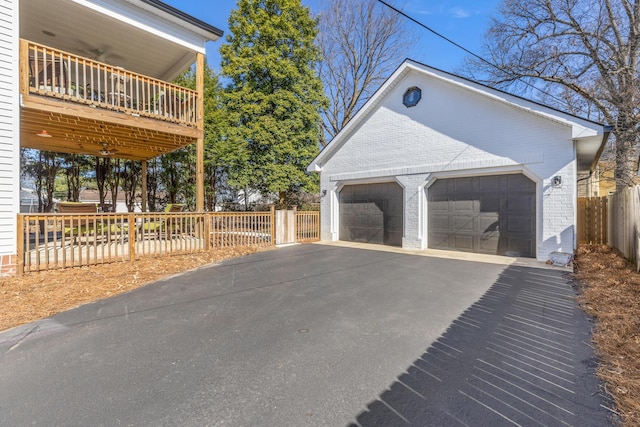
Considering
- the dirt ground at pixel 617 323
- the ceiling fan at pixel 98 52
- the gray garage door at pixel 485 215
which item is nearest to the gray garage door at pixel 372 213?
the gray garage door at pixel 485 215

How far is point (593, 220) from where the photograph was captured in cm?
1052

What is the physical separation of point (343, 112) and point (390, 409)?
79.0 ft

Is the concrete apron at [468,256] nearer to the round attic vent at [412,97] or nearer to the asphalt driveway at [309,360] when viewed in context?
the asphalt driveway at [309,360]

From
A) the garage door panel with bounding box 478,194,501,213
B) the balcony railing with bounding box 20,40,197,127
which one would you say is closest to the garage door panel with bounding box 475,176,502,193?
the garage door panel with bounding box 478,194,501,213

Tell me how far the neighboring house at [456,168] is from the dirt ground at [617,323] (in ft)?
5.17

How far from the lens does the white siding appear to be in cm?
616

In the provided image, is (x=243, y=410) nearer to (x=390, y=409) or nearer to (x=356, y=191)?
(x=390, y=409)

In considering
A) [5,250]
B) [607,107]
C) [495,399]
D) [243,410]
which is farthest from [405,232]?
[607,107]

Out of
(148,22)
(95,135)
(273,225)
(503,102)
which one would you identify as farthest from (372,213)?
(95,135)

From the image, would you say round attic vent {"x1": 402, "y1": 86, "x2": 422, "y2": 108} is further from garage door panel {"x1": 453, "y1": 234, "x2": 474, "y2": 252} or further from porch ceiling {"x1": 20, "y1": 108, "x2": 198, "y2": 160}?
porch ceiling {"x1": 20, "y1": 108, "x2": 198, "y2": 160}

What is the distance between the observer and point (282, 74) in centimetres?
1455

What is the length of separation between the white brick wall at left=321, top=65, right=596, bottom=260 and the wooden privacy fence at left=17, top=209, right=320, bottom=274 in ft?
10.6

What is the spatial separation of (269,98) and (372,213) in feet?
24.7

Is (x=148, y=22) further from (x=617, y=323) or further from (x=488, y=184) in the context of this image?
(x=617, y=323)
